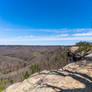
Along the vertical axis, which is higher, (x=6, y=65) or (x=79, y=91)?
(x=79, y=91)

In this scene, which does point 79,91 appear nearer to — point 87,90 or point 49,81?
point 87,90

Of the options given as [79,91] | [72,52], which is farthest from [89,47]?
[79,91]

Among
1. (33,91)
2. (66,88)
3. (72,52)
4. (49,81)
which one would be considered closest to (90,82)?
(66,88)

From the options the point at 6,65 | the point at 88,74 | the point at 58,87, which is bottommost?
the point at 6,65

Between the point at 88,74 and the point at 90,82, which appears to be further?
the point at 88,74

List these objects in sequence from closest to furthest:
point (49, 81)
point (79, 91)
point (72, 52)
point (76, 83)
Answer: point (79, 91)
point (76, 83)
point (49, 81)
point (72, 52)

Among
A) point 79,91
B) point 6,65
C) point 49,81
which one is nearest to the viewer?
point 79,91

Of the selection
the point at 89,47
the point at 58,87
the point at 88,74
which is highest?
the point at 89,47

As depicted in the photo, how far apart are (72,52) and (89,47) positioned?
3.03 m

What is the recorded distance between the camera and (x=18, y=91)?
6.25 m

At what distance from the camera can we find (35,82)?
6.91m

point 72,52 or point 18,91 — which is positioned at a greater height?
point 72,52

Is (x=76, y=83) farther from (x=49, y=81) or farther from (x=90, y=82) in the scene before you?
(x=49, y=81)

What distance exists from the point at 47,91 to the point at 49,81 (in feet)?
3.63
